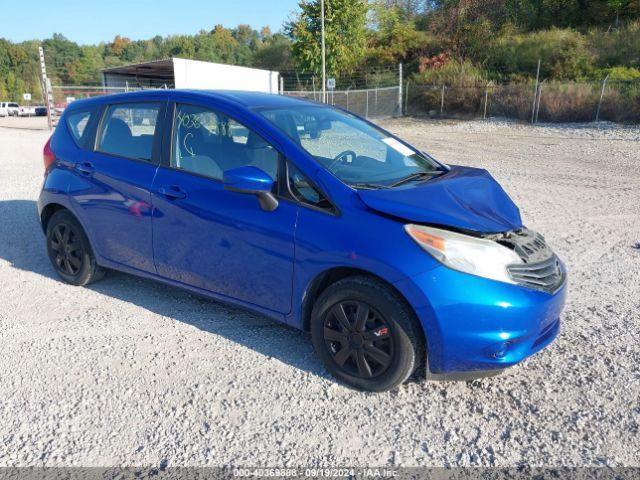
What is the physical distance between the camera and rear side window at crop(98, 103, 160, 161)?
4.28 m

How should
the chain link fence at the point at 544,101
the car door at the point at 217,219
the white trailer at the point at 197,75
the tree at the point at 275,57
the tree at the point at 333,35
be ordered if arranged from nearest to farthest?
the car door at the point at 217,219, the chain link fence at the point at 544,101, the white trailer at the point at 197,75, the tree at the point at 333,35, the tree at the point at 275,57

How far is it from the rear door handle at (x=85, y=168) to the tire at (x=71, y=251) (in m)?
0.46

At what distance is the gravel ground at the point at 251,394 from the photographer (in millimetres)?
2781

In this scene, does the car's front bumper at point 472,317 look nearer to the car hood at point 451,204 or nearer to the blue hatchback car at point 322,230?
the blue hatchback car at point 322,230

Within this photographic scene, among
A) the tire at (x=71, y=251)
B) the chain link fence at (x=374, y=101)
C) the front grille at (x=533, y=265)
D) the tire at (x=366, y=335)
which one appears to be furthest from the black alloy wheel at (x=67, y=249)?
the chain link fence at (x=374, y=101)

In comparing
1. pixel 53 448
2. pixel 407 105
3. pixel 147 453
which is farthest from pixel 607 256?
pixel 407 105

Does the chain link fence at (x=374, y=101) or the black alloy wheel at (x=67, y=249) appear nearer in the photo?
the black alloy wheel at (x=67, y=249)

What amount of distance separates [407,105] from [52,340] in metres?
30.2

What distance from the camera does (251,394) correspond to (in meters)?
3.28

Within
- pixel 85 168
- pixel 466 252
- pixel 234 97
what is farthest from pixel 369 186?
pixel 85 168

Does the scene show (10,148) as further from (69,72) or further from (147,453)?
(69,72)

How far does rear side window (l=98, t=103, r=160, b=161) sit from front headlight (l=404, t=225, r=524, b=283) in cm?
232

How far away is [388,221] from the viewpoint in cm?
310

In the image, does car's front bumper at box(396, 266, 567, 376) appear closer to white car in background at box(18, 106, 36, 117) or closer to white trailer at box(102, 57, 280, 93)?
white trailer at box(102, 57, 280, 93)
